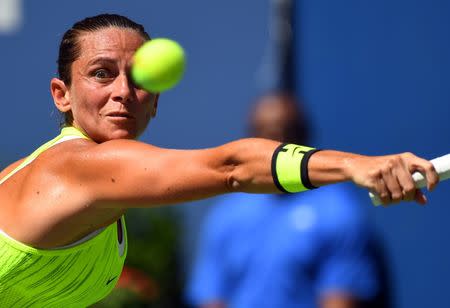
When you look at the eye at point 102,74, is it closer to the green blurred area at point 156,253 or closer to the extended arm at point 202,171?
the extended arm at point 202,171

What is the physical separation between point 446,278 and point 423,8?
6.52ft

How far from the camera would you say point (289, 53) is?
8469 millimetres

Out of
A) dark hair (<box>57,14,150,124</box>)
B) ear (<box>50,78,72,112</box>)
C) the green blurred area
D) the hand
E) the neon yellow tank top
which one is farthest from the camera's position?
the green blurred area

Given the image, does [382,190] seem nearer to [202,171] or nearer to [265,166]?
[265,166]

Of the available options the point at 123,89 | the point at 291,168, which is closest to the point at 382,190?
the point at 291,168

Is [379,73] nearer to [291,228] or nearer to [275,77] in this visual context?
[275,77]

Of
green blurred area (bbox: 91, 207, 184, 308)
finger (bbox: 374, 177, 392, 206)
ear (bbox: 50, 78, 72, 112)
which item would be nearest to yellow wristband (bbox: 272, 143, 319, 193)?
finger (bbox: 374, 177, 392, 206)

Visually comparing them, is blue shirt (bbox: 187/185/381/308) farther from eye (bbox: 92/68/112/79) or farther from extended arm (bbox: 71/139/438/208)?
extended arm (bbox: 71/139/438/208)

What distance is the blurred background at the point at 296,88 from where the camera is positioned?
830 centimetres

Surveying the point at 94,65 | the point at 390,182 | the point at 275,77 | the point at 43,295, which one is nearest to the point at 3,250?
the point at 43,295

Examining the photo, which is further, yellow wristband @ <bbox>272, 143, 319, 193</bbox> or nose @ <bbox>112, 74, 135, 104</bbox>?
nose @ <bbox>112, 74, 135, 104</bbox>

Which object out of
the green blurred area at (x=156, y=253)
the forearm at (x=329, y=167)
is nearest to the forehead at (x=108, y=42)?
the forearm at (x=329, y=167)

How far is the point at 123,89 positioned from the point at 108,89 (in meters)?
0.06

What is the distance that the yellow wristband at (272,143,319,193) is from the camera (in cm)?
317
